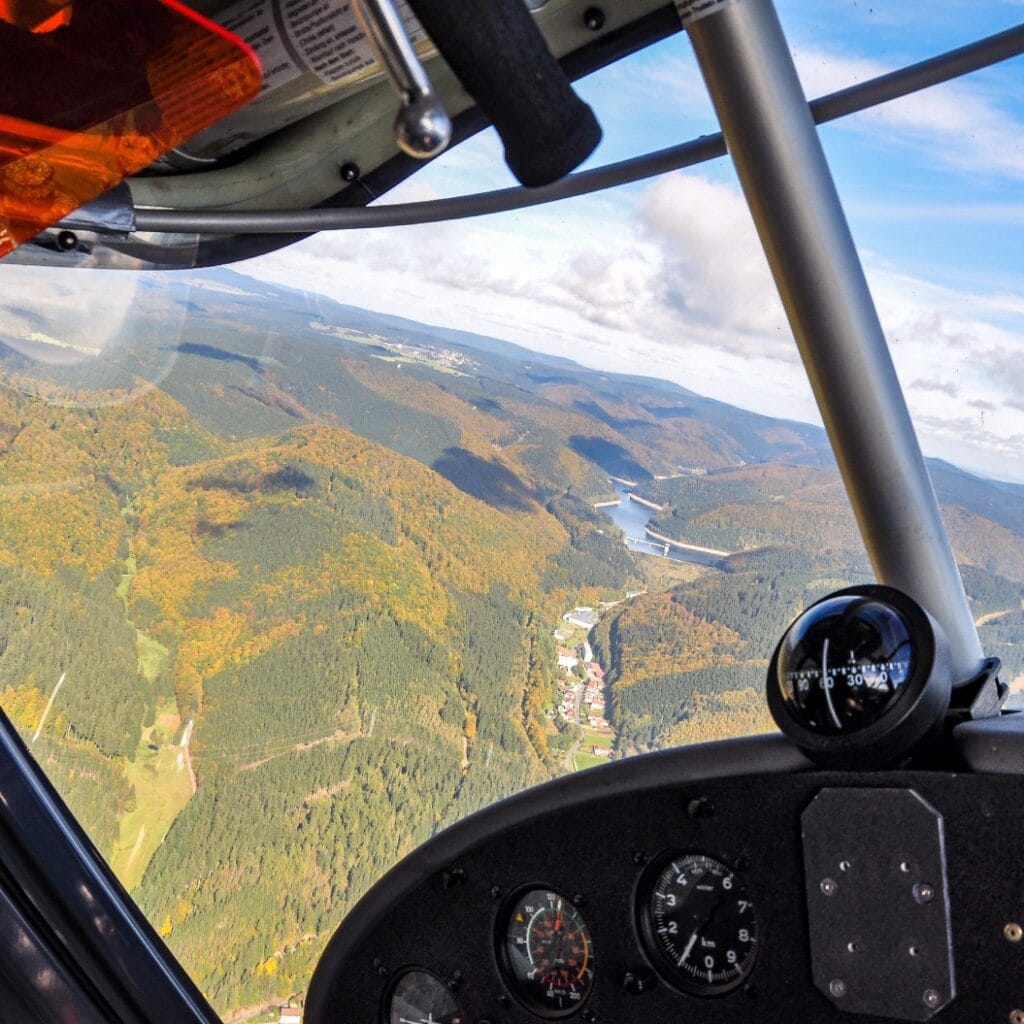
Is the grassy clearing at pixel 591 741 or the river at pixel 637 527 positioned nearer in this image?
the grassy clearing at pixel 591 741

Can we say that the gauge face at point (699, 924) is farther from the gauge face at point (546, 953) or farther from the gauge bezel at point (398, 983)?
the gauge bezel at point (398, 983)

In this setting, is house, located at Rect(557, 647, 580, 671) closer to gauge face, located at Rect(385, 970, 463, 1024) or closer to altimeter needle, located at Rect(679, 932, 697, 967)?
gauge face, located at Rect(385, 970, 463, 1024)

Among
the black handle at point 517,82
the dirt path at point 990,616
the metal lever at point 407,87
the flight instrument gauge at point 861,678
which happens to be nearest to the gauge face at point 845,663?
the flight instrument gauge at point 861,678

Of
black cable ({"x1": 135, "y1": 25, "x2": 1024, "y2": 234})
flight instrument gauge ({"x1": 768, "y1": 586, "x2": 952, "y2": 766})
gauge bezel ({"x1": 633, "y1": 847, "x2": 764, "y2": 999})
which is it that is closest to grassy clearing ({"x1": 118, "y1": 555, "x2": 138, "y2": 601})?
black cable ({"x1": 135, "y1": 25, "x2": 1024, "y2": 234})

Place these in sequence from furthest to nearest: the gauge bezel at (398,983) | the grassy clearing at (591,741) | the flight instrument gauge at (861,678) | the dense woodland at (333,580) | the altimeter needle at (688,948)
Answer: the grassy clearing at (591,741)
the dense woodland at (333,580)
the gauge bezel at (398,983)
the altimeter needle at (688,948)
the flight instrument gauge at (861,678)

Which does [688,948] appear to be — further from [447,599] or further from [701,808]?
[447,599]

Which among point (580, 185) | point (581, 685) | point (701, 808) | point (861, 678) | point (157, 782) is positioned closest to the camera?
point (861, 678)

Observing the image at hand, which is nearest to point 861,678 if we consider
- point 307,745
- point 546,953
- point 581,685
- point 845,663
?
point 845,663

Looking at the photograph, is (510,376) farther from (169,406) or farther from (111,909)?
(111,909)
